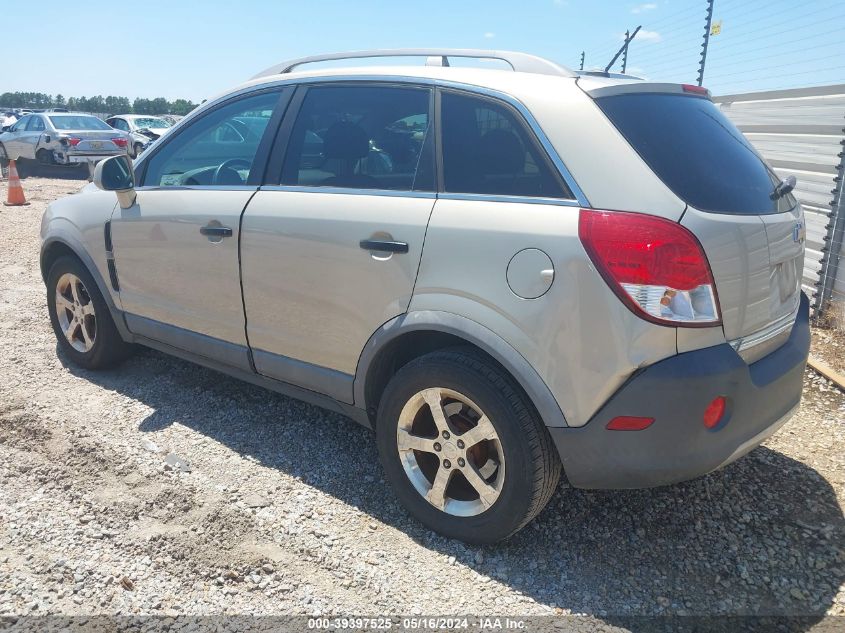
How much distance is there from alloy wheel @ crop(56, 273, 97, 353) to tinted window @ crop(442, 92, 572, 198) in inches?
111

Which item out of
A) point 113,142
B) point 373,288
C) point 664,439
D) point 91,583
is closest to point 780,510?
point 664,439

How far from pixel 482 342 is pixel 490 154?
29.0 inches

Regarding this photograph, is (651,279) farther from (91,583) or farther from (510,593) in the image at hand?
(91,583)

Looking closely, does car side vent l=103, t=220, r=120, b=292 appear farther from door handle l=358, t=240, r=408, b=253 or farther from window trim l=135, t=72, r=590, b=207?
door handle l=358, t=240, r=408, b=253

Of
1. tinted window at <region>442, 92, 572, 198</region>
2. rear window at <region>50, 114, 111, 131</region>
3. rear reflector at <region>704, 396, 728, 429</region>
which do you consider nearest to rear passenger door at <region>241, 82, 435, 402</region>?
tinted window at <region>442, 92, 572, 198</region>

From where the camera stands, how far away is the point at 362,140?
2998mm

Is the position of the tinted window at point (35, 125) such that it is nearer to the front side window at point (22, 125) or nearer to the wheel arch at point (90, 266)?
the front side window at point (22, 125)

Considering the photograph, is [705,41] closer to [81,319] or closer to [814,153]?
[814,153]

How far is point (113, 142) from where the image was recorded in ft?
55.1

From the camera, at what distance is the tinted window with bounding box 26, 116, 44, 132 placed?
1706 cm

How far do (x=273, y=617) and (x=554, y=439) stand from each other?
1178 millimetres

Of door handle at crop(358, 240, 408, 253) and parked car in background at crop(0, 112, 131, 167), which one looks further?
parked car in background at crop(0, 112, 131, 167)

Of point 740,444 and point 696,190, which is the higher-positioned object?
point 696,190

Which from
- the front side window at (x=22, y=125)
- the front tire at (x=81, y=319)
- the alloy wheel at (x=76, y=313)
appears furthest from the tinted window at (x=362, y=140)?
the front side window at (x=22, y=125)
